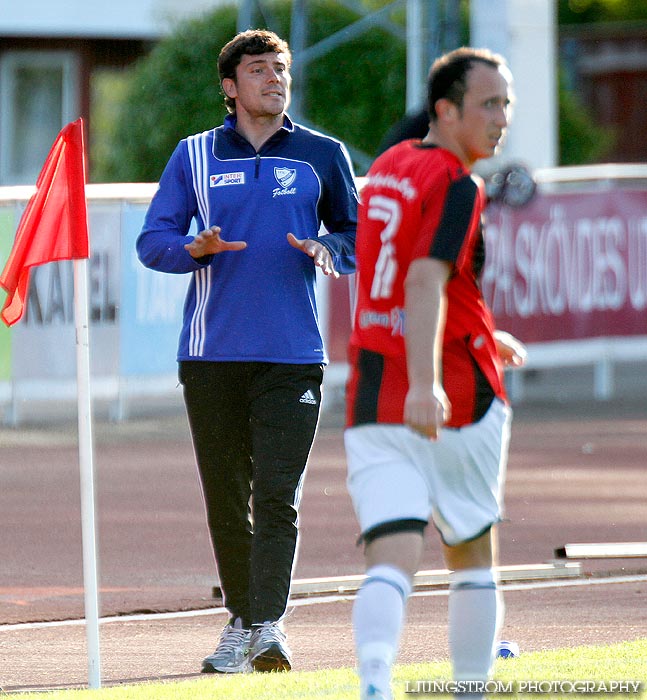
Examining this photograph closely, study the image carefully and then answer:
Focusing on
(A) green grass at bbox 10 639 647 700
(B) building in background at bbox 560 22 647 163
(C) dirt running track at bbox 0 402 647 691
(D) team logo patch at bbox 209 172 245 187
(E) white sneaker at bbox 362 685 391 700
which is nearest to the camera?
(E) white sneaker at bbox 362 685 391 700

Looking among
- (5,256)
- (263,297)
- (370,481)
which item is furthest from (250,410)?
(5,256)

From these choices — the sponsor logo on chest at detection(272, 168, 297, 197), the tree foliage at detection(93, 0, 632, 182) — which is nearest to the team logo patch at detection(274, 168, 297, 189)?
the sponsor logo on chest at detection(272, 168, 297, 197)

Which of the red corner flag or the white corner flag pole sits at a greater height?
the red corner flag

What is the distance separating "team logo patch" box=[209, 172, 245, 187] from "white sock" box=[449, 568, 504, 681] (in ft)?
6.64

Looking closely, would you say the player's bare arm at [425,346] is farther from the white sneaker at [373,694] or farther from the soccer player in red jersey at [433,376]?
the white sneaker at [373,694]

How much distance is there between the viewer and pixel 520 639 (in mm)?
6863

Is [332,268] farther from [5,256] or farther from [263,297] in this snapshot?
[5,256]

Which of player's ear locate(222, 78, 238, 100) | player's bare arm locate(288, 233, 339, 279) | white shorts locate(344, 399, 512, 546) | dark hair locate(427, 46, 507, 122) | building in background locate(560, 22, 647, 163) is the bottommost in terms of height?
white shorts locate(344, 399, 512, 546)

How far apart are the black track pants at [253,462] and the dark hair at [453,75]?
5.36 ft

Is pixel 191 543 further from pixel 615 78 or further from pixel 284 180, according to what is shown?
pixel 615 78

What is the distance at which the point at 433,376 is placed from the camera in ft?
15.1

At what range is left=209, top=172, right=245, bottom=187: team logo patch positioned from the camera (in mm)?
6344

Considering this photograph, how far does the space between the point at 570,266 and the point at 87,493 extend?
38.4 ft

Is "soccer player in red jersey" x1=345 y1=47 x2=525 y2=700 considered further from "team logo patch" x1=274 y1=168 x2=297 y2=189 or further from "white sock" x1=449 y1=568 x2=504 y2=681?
"team logo patch" x1=274 y1=168 x2=297 y2=189
